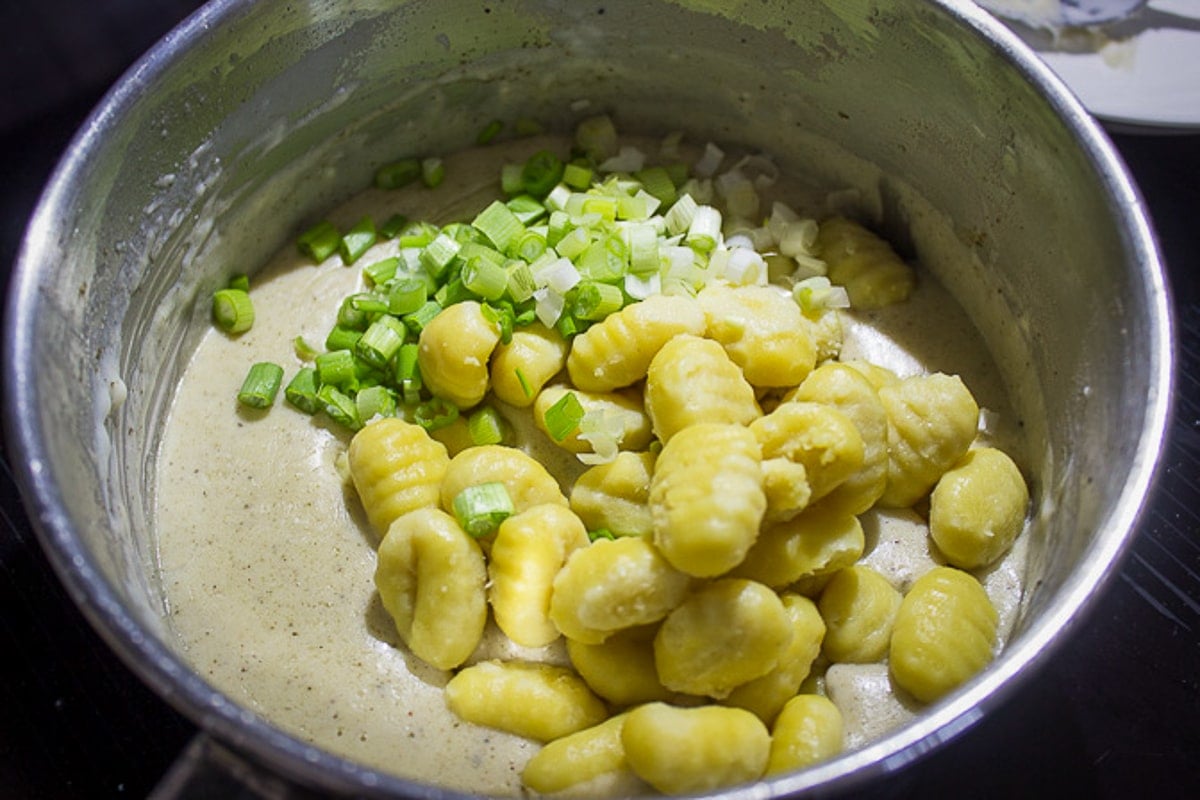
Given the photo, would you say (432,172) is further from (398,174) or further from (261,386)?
(261,386)

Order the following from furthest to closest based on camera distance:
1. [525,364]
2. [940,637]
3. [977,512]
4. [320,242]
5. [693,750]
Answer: [320,242]
[525,364]
[977,512]
[940,637]
[693,750]

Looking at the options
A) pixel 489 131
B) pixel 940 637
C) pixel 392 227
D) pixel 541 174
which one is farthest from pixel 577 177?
pixel 940 637

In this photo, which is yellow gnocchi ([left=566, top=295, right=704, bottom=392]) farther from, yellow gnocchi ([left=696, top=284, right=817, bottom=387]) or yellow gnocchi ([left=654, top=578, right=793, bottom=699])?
yellow gnocchi ([left=654, top=578, right=793, bottom=699])

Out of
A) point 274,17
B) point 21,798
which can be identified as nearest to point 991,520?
point 274,17

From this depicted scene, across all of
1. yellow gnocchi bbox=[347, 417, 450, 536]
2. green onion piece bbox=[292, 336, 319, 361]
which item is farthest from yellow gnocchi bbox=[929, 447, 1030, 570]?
green onion piece bbox=[292, 336, 319, 361]

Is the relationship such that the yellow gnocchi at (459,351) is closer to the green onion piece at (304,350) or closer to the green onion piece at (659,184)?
the green onion piece at (304,350)

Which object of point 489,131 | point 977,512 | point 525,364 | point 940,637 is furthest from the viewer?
point 489,131
